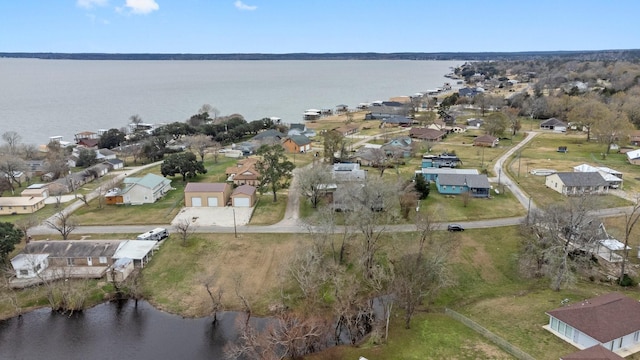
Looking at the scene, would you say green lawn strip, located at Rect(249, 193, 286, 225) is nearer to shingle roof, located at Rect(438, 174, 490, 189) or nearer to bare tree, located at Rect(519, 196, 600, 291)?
shingle roof, located at Rect(438, 174, 490, 189)

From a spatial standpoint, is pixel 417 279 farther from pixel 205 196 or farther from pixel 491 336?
pixel 205 196

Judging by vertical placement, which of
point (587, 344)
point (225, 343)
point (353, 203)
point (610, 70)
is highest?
point (610, 70)

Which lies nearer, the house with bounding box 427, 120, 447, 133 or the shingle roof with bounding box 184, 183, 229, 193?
the shingle roof with bounding box 184, 183, 229, 193

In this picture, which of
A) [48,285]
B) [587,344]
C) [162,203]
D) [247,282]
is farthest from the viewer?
[162,203]

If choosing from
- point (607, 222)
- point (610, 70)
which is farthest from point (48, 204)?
point (610, 70)

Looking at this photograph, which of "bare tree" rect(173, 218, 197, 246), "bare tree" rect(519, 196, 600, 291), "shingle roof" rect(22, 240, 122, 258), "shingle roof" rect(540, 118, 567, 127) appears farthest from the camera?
"shingle roof" rect(540, 118, 567, 127)

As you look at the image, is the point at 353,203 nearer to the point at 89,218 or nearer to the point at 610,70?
the point at 89,218

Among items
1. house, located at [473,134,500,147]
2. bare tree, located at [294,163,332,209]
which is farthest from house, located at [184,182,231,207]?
house, located at [473,134,500,147]
